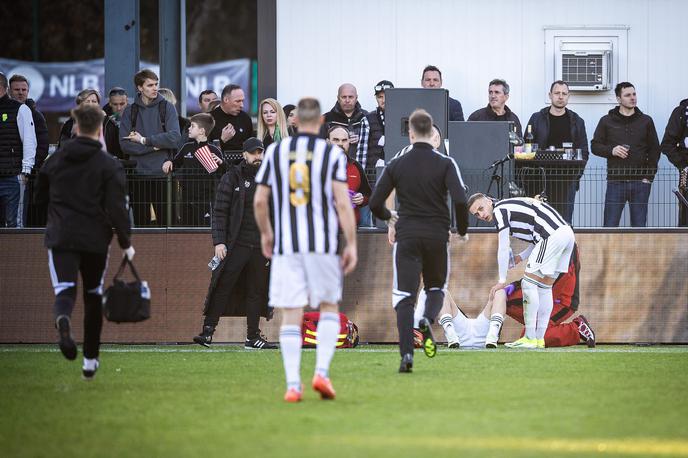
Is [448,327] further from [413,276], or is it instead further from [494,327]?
[413,276]

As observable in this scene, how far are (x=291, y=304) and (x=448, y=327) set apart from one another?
5701mm

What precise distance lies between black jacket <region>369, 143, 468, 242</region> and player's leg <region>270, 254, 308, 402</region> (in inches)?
81.3

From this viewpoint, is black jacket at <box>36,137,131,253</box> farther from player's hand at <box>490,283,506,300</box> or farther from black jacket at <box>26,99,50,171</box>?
black jacket at <box>26,99,50,171</box>

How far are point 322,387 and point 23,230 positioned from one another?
7577 millimetres

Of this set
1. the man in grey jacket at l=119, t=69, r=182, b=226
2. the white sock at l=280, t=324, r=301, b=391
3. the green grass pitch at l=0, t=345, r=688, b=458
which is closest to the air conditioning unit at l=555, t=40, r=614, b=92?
the man in grey jacket at l=119, t=69, r=182, b=226

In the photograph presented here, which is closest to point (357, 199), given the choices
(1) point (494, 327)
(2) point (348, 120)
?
(1) point (494, 327)

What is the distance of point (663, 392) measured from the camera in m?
9.36

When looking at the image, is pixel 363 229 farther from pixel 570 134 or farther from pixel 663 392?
pixel 663 392

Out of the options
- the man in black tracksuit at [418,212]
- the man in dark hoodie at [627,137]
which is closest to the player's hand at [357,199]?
the man in dark hoodie at [627,137]

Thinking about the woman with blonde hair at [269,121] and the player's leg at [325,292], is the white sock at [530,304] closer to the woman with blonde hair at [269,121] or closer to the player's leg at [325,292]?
the woman with blonde hair at [269,121]

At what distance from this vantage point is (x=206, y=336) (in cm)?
1402

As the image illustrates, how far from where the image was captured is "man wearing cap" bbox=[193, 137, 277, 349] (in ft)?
45.5

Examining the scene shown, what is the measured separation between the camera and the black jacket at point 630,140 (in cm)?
1636

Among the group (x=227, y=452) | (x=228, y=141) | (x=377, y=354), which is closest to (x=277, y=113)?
(x=228, y=141)
